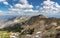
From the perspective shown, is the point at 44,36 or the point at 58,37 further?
the point at 44,36

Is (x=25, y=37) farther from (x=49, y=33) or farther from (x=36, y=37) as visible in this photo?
(x=49, y=33)

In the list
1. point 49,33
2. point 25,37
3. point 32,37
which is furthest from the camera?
point 25,37

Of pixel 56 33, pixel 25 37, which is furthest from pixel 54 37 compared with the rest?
pixel 25 37

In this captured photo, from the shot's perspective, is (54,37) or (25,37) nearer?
(54,37)

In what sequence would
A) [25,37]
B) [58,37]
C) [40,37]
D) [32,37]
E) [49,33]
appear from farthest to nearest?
[25,37] < [32,37] < [40,37] < [49,33] < [58,37]

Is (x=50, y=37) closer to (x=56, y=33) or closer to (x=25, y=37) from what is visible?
(x=56, y=33)

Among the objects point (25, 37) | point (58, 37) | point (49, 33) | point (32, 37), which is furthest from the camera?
point (25, 37)

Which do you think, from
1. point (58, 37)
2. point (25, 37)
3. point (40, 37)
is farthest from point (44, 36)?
point (25, 37)

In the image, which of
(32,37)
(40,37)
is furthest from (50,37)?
(32,37)
